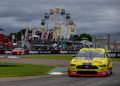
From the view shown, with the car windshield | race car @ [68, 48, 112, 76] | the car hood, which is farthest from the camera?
the car windshield

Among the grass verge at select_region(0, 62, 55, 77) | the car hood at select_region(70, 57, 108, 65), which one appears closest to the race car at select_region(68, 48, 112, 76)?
the car hood at select_region(70, 57, 108, 65)

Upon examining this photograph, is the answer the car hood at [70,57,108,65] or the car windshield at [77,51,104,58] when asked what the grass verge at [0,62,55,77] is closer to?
the car windshield at [77,51,104,58]

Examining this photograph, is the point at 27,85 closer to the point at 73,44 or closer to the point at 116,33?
the point at 116,33

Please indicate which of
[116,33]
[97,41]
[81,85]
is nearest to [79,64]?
[81,85]

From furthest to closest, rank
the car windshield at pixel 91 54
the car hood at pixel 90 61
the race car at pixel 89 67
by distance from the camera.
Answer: the car windshield at pixel 91 54
the car hood at pixel 90 61
the race car at pixel 89 67

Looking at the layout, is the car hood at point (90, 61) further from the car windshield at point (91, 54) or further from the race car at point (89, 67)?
the car windshield at point (91, 54)

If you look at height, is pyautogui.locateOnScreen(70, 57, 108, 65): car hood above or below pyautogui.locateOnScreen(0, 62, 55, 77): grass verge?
above

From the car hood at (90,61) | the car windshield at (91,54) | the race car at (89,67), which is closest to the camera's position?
the race car at (89,67)

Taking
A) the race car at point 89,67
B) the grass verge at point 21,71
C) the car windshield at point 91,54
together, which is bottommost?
the grass verge at point 21,71

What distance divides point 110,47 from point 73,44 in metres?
58.8

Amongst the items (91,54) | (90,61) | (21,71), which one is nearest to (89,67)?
(90,61)

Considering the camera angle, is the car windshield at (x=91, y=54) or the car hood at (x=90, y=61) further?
the car windshield at (x=91, y=54)

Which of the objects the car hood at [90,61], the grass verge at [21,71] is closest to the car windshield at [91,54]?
the car hood at [90,61]

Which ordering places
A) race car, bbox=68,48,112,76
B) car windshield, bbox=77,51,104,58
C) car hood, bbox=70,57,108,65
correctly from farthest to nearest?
1. car windshield, bbox=77,51,104,58
2. car hood, bbox=70,57,108,65
3. race car, bbox=68,48,112,76
